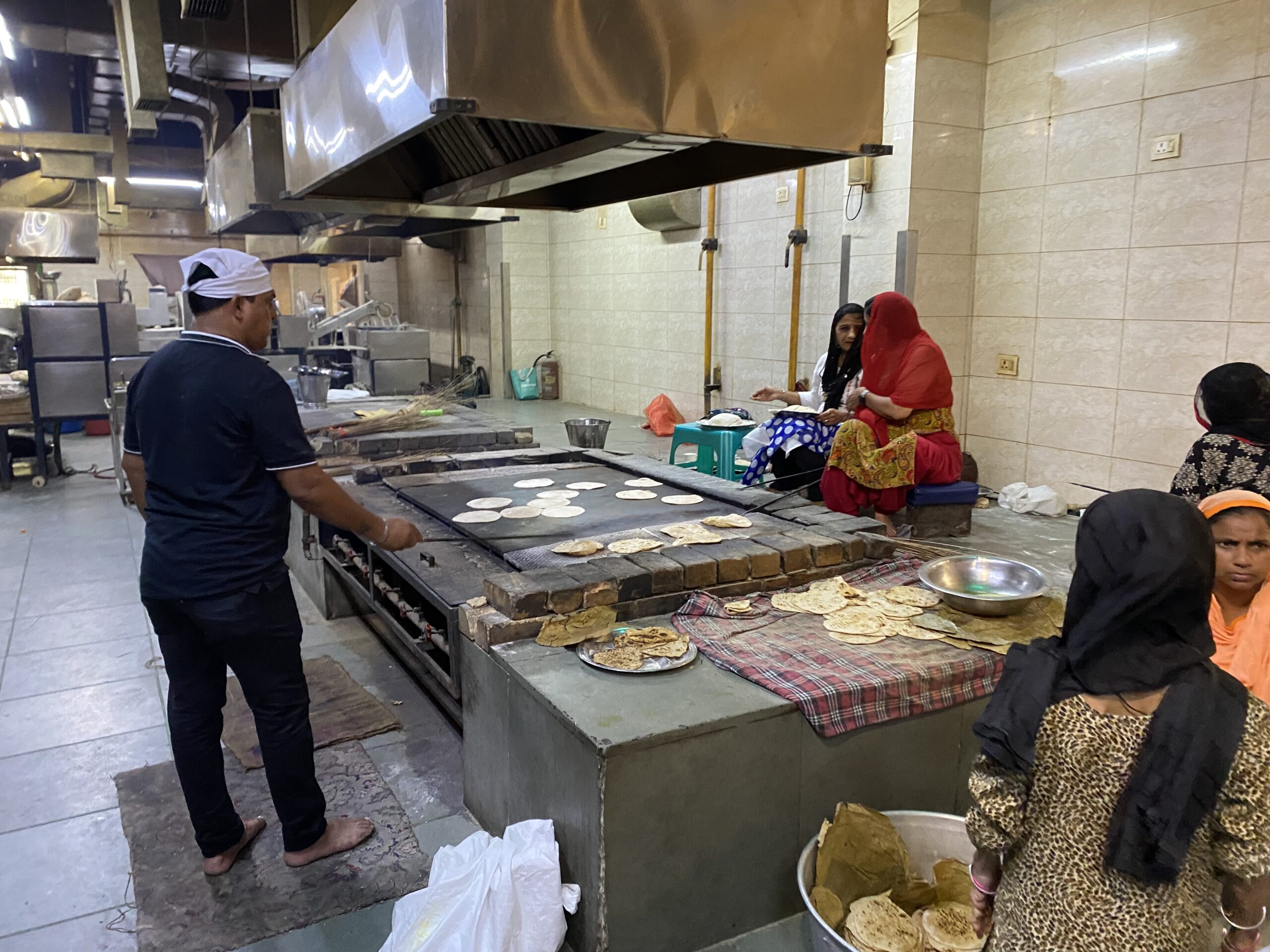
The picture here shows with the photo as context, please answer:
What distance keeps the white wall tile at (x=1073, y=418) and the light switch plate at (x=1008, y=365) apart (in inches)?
7.3

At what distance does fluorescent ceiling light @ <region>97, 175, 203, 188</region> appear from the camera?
29.7 feet

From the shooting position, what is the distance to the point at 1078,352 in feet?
17.8

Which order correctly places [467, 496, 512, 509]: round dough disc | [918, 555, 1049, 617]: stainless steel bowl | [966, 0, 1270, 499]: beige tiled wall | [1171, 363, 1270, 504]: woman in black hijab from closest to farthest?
[918, 555, 1049, 617]: stainless steel bowl < [1171, 363, 1270, 504]: woman in black hijab < [467, 496, 512, 509]: round dough disc < [966, 0, 1270, 499]: beige tiled wall

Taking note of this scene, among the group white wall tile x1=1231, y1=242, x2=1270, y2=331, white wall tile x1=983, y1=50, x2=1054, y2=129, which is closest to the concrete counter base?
white wall tile x1=1231, y1=242, x2=1270, y2=331

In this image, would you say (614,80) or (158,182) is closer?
(614,80)

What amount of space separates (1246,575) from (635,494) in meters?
2.13

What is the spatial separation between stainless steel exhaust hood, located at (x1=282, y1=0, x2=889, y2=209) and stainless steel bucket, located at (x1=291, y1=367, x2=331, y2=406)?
12.6ft

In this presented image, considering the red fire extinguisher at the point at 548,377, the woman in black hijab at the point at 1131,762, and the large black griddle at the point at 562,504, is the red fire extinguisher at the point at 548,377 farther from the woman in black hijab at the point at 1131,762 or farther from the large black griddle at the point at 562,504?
the woman in black hijab at the point at 1131,762

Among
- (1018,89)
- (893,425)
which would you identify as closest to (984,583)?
(893,425)

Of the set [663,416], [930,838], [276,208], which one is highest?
[276,208]

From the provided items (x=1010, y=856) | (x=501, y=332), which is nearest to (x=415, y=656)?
(x=1010, y=856)

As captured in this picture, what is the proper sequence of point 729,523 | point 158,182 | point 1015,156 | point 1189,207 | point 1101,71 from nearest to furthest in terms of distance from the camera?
point 729,523, point 1189,207, point 1101,71, point 1015,156, point 158,182

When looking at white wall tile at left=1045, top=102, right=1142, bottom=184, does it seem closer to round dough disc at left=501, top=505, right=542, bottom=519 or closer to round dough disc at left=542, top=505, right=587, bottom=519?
round dough disc at left=542, top=505, right=587, bottom=519

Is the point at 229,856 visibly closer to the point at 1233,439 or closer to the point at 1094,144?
the point at 1233,439
